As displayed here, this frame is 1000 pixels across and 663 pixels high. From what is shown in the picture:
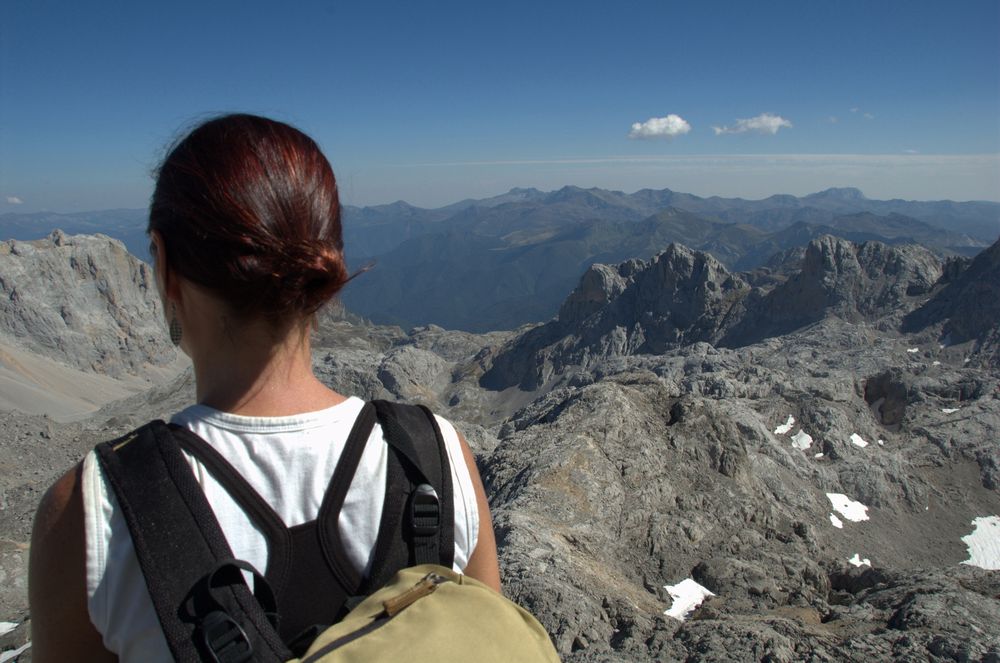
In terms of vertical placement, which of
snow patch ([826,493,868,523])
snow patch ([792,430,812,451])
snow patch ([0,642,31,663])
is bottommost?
snow patch ([826,493,868,523])

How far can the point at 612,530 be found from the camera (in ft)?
68.9

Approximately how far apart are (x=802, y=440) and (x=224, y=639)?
56.7 m

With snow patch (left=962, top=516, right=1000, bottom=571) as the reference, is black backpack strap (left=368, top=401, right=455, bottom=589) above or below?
above

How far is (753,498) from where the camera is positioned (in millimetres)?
25734

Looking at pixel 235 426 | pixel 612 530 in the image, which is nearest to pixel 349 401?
pixel 235 426

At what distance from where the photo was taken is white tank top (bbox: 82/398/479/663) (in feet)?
6.97

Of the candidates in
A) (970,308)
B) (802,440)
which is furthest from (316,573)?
(970,308)

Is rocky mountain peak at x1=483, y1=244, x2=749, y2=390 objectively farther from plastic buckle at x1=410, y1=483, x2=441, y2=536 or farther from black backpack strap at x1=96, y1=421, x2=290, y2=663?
black backpack strap at x1=96, y1=421, x2=290, y2=663

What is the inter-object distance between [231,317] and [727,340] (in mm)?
148735

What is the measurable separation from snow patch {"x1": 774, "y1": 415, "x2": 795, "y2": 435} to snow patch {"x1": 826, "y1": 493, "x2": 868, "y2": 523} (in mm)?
11395

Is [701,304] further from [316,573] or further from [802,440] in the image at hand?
[316,573]

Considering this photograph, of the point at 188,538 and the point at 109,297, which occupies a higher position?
the point at 188,538

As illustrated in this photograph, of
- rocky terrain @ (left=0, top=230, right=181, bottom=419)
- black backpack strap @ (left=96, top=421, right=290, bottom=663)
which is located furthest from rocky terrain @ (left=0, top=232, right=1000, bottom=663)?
rocky terrain @ (left=0, top=230, right=181, bottom=419)

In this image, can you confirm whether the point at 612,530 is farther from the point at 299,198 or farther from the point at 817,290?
the point at 817,290
